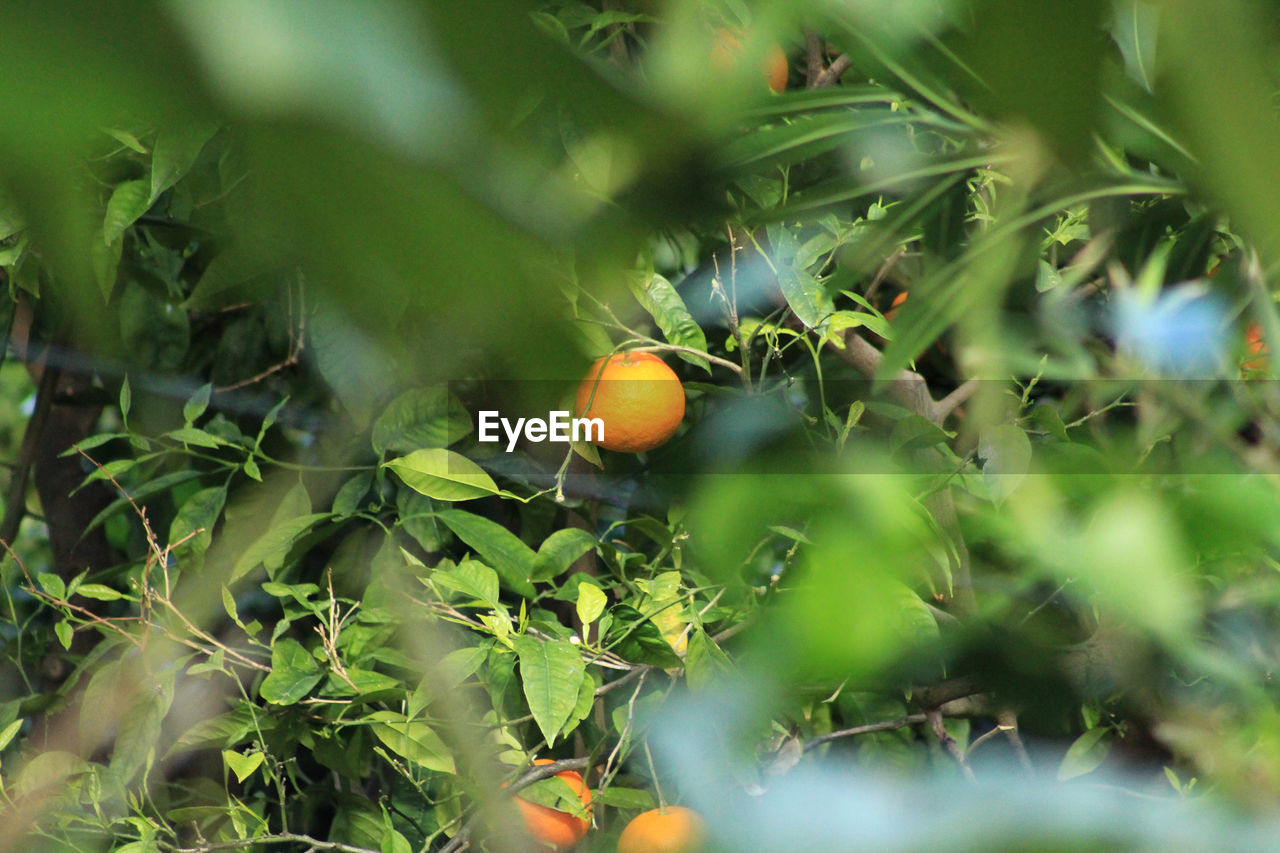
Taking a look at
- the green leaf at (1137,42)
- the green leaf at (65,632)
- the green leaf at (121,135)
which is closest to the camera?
the green leaf at (121,135)

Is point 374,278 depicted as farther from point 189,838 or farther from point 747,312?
point 189,838

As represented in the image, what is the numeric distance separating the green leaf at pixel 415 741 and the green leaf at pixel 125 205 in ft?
1.05

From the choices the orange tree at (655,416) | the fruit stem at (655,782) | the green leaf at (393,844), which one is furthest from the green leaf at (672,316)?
the green leaf at (393,844)

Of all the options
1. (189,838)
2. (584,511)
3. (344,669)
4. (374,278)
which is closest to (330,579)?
(344,669)

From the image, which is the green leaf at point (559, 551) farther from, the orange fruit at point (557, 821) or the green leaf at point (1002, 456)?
the green leaf at point (1002, 456)

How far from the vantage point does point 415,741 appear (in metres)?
0.64

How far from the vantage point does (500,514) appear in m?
0.76

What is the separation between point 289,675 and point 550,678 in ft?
0.63

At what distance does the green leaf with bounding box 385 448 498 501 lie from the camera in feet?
1.98

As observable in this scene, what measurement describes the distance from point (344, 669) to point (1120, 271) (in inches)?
19.8

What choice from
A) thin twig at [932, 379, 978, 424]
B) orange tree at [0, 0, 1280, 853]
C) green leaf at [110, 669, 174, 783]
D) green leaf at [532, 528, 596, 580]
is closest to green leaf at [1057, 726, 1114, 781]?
orange tree at [0, 0, 1280, 853]

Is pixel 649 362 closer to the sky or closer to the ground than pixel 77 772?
closer to the sky

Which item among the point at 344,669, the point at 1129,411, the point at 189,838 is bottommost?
the point at 189,838

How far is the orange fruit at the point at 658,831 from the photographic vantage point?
55 cm
